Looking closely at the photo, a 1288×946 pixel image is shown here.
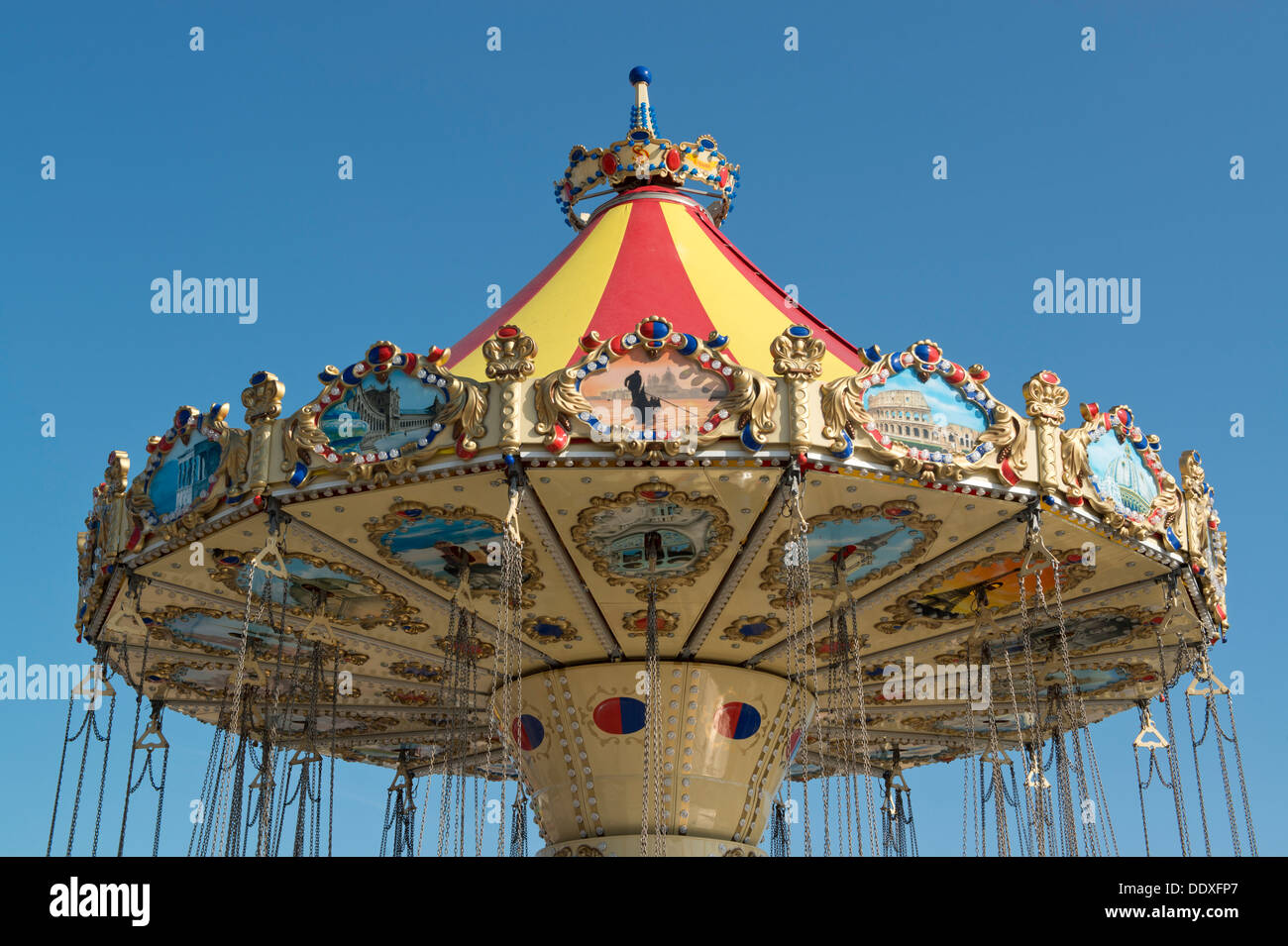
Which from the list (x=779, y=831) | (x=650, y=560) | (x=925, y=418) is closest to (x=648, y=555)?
(x=650, y=560)

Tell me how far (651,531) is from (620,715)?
10.3 feet

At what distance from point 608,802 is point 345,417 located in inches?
Result: 204

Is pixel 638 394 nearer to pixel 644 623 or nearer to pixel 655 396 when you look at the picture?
pixel 655 396

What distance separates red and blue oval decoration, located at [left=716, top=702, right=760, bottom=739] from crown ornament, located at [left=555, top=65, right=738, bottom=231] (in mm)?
5023

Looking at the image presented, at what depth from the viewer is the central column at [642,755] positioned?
46.2ft

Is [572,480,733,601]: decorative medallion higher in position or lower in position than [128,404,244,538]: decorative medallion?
lower

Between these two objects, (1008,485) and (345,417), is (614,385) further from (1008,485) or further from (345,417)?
(1008,485)

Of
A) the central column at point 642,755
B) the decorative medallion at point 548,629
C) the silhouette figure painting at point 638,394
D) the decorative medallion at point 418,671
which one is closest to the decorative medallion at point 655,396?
the silhouette figure painting at point 638,394

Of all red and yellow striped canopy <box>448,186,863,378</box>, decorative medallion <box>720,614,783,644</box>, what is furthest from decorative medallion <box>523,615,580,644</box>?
red and yellow striped canopy <box>448,186,863,378</box>

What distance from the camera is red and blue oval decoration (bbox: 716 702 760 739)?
14.4 m

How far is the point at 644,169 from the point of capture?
14.8 m

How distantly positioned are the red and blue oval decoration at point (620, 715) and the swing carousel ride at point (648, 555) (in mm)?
29

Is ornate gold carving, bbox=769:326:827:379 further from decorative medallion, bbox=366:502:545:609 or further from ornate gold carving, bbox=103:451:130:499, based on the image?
ornate gold carving, bbox=103:451:130:499

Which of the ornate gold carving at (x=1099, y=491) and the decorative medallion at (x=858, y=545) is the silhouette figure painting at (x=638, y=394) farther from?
the ornate gold carving at (x=1099, y=491)
